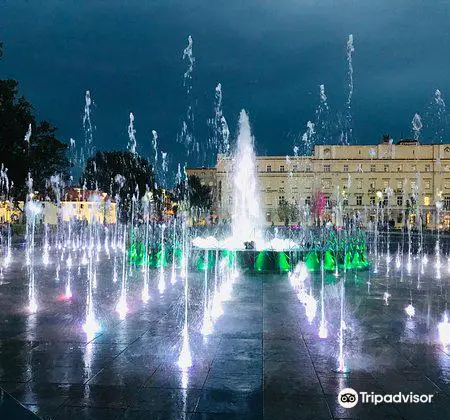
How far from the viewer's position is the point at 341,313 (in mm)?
9750

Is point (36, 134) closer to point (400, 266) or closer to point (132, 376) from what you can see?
point (400, 266)

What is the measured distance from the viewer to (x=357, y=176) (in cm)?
10244

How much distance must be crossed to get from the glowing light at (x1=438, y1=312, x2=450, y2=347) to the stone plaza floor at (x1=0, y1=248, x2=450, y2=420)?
12 centimetres

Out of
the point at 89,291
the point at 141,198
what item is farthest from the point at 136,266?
the point at 141,198

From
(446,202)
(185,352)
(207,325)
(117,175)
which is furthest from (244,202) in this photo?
(446,202)

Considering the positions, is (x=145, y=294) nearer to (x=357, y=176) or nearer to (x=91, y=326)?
(x=91, y=326)

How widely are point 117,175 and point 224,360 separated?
71.4 meters

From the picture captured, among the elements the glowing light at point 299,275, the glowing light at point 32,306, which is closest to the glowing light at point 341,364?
the glowing light at point 32,306

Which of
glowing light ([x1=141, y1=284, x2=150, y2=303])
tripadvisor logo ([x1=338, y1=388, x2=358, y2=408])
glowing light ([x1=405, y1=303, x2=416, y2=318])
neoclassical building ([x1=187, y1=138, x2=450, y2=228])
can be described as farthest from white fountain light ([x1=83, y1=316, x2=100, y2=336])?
neoclassical building ([x1=187, y1=138, x2=450, y2=228])

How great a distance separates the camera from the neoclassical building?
100m

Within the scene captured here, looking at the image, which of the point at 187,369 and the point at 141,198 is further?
the point at 141,198

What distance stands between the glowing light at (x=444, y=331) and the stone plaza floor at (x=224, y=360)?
0.12 m

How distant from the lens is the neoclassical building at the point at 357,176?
328 feet

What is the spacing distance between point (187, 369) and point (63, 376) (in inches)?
54.4
